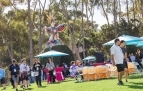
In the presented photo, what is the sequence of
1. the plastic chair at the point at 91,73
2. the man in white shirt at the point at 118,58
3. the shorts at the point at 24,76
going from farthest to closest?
the plastic chair at the point at 91,73, the shorts at the point at 24,76, the man in white shirt at the point at 118,58

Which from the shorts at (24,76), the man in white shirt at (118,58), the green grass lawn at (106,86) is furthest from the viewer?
the shorts at (24,76)

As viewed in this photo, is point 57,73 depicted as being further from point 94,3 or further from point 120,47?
point 94,3

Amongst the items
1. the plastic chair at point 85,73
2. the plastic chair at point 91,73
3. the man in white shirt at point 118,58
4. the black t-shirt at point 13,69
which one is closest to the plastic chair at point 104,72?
the plastic chair at point 91,73

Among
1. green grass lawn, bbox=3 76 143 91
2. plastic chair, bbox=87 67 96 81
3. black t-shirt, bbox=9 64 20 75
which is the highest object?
black t-shirt, bbox=9 64 20 75

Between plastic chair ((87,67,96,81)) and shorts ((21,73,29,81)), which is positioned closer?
shorts ((21,73,29,81))

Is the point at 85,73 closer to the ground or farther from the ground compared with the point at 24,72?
closer to the ground

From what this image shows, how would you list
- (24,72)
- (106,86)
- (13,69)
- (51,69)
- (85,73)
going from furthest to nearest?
(51,69) → (85,73) → (24,72) → (13,69) → (106,86)

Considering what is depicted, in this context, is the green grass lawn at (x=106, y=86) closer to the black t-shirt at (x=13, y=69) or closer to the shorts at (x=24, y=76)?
the black t-shirt at (x=13, y=69)

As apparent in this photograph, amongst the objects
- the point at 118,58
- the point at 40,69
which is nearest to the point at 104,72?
the point at 40,69

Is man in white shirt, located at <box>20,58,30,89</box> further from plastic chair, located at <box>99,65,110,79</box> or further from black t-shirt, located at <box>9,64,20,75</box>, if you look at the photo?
plastic chair, located at <box>99,65,110,79</box>

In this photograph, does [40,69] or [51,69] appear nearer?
[40,69]

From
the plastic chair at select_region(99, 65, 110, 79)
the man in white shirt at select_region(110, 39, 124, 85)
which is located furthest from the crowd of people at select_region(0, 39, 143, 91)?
the plastic chair at select_region(99, 65, 110, 79)

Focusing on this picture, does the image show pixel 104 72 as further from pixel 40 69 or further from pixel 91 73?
pixel 40 69

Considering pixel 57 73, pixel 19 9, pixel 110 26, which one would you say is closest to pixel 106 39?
pixel 110 26
